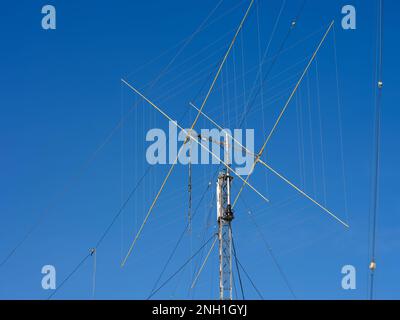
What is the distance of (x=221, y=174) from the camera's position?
5212 cm

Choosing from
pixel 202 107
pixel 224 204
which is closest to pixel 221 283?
pixel 224 204

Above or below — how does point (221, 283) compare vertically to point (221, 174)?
below

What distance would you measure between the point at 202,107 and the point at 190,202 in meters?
A: 6.64

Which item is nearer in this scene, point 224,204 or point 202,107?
point 202,107

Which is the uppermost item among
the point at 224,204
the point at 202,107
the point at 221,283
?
the point at 202,107
